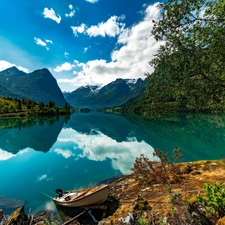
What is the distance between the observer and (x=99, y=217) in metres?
15.6

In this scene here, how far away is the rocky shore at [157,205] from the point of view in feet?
29.9

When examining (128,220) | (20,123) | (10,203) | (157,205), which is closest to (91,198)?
(157,205)

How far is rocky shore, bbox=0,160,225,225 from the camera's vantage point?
9.11 metres

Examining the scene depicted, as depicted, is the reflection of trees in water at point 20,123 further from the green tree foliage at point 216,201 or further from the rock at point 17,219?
the green tree foliage at point 216,201

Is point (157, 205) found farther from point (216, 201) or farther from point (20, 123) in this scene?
point (20, 123)

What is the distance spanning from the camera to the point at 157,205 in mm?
11836

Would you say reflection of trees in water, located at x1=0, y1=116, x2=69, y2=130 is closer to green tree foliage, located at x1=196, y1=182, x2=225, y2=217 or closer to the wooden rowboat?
the wooden rowboat

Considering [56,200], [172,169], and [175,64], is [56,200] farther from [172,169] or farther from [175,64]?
[175,64]

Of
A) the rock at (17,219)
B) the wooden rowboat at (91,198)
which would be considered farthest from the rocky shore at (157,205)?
the wooden rowboat at (91,198)

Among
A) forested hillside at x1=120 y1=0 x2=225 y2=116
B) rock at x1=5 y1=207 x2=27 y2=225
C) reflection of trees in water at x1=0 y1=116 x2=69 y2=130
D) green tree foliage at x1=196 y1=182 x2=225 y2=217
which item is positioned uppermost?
forested hillside at x1=120 y1=0 x2=225 y2=116

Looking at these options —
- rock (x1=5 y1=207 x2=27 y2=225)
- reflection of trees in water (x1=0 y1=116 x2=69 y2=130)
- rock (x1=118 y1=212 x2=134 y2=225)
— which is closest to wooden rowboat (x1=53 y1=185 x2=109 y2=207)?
rock (x1=5 y1=207 x2=27 y2=225)

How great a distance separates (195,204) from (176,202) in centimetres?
128

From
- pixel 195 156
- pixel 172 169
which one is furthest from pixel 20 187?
pixel 195 156

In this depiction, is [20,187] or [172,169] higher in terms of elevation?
[172,169]
